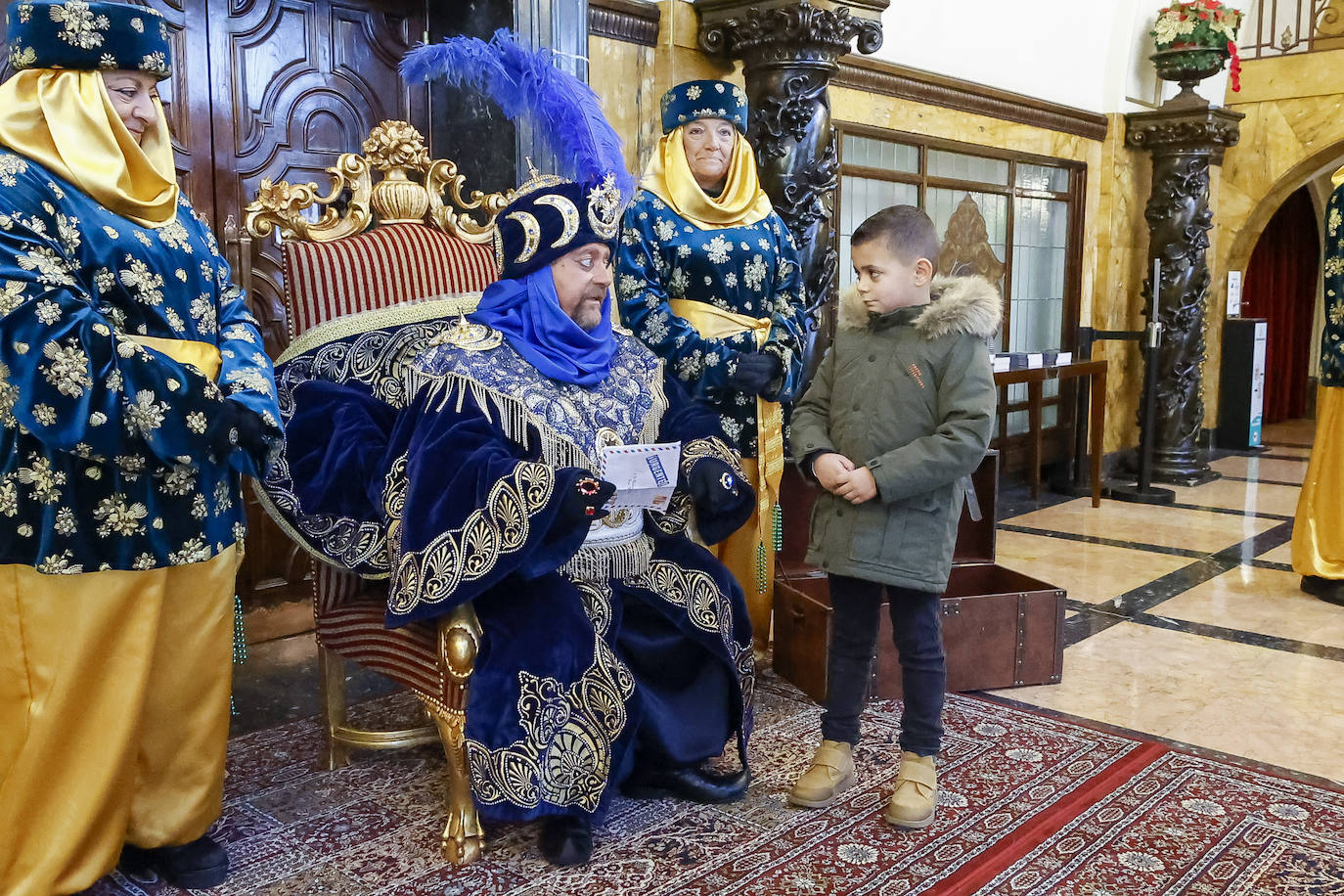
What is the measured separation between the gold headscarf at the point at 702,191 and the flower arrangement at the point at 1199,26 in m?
5.09

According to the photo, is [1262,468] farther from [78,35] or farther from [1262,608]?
[78,35]

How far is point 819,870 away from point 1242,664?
85.3 inches

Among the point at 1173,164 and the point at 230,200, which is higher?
the point at 1173,164

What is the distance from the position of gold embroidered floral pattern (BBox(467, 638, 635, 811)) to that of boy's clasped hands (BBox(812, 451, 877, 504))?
0.64 metres

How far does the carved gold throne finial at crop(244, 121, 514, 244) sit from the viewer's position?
9.70 feet

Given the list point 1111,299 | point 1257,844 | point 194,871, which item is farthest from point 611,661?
point 1111,299

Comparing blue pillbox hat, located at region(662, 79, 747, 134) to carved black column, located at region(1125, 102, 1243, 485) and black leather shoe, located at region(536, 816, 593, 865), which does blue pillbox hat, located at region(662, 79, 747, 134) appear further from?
carved black column, located at region(1125, 102, 1243, 485)

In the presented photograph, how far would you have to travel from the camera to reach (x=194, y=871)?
7.70ft

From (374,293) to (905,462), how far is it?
144 centimetres

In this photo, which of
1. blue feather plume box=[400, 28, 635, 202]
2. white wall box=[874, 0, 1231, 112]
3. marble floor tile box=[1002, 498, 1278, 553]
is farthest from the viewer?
white wall box=[874, 0, 1231, 112]

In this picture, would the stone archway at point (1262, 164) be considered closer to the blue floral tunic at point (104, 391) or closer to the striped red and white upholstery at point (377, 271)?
the striped red and white upholstery at point (377, 271)

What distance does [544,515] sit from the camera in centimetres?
231

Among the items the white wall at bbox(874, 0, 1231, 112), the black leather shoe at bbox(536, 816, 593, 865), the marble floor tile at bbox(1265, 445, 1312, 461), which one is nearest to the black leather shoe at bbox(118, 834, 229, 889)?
the black leather shoe at bbox(536, 816, 593, 865)

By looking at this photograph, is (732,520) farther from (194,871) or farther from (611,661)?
(194,871)
